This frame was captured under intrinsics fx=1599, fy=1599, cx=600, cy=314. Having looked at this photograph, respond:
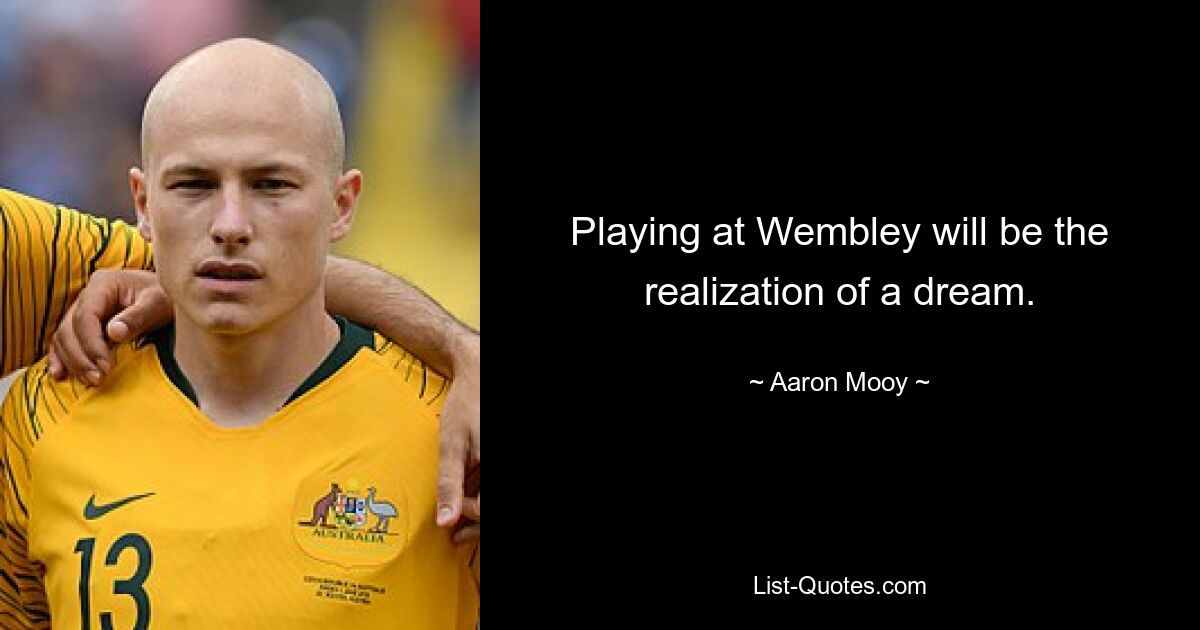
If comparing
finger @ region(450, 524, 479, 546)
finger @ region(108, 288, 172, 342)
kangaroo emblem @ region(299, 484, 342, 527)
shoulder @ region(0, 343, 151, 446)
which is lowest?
finger @ region(450, 524, 479, 546)

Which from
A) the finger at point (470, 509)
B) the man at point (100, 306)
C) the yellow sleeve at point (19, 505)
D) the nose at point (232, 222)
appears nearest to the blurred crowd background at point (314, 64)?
the man at point (100, 306)

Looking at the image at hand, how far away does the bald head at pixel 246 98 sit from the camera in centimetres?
247

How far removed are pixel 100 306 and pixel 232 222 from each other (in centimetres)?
40

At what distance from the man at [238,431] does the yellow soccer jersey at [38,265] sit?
2.6 inches

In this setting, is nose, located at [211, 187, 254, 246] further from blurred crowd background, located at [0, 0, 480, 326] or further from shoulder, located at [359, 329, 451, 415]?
blurred crowd background, located at [0, 0, 480, 326]

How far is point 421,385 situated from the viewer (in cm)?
272

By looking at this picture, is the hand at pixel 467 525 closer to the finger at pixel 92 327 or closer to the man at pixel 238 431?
the man at pixel 238 431

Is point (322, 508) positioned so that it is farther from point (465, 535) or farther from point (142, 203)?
point (142, 203)

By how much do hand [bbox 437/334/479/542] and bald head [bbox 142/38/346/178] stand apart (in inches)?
15.7

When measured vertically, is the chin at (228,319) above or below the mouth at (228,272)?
below

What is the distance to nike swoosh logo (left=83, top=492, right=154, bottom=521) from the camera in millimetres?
2562

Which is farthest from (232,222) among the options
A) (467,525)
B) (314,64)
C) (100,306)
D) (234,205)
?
(314,64)

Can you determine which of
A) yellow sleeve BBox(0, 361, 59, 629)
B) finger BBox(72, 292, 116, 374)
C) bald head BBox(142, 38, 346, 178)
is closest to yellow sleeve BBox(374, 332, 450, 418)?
bald head BBox(142, 38, 346, 178)

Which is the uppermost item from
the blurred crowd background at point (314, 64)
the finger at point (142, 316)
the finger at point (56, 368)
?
the blurred crowd background at point (314, 64)
